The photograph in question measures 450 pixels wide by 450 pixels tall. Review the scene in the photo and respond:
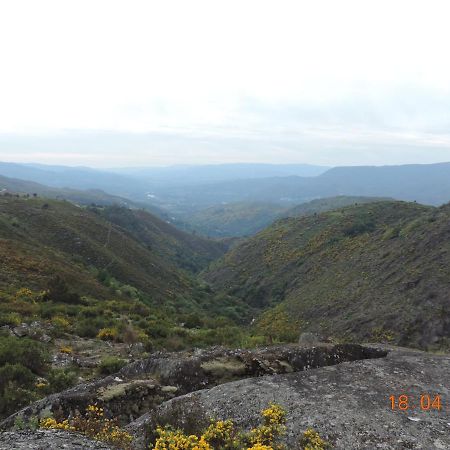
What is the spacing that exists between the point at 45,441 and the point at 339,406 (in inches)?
223

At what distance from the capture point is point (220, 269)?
8444 centimetres

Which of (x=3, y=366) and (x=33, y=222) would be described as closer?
(x=3, y=366)

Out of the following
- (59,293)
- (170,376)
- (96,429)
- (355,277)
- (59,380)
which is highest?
(96,429)

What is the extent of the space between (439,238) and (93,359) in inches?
1463

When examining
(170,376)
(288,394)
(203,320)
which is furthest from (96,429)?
(203,320)

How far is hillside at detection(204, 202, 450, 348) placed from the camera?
27.9 metres

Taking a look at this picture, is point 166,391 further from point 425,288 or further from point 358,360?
point 425,288

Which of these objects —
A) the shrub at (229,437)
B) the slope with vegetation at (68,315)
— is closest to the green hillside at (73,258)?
the slope with vegetation at (68,315)

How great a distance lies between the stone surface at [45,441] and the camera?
5396mm

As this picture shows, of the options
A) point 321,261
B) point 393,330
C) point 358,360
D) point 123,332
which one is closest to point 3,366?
point 123,332

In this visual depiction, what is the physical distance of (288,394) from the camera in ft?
26.9

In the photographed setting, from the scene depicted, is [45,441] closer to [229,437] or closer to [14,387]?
[229,437]

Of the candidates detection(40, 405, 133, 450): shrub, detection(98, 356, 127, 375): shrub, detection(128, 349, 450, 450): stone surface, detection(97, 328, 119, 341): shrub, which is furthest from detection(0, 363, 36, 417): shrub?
detection(97, 328, 119, 341): shrub

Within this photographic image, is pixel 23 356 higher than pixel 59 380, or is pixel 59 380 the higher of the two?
pixel 23 356
